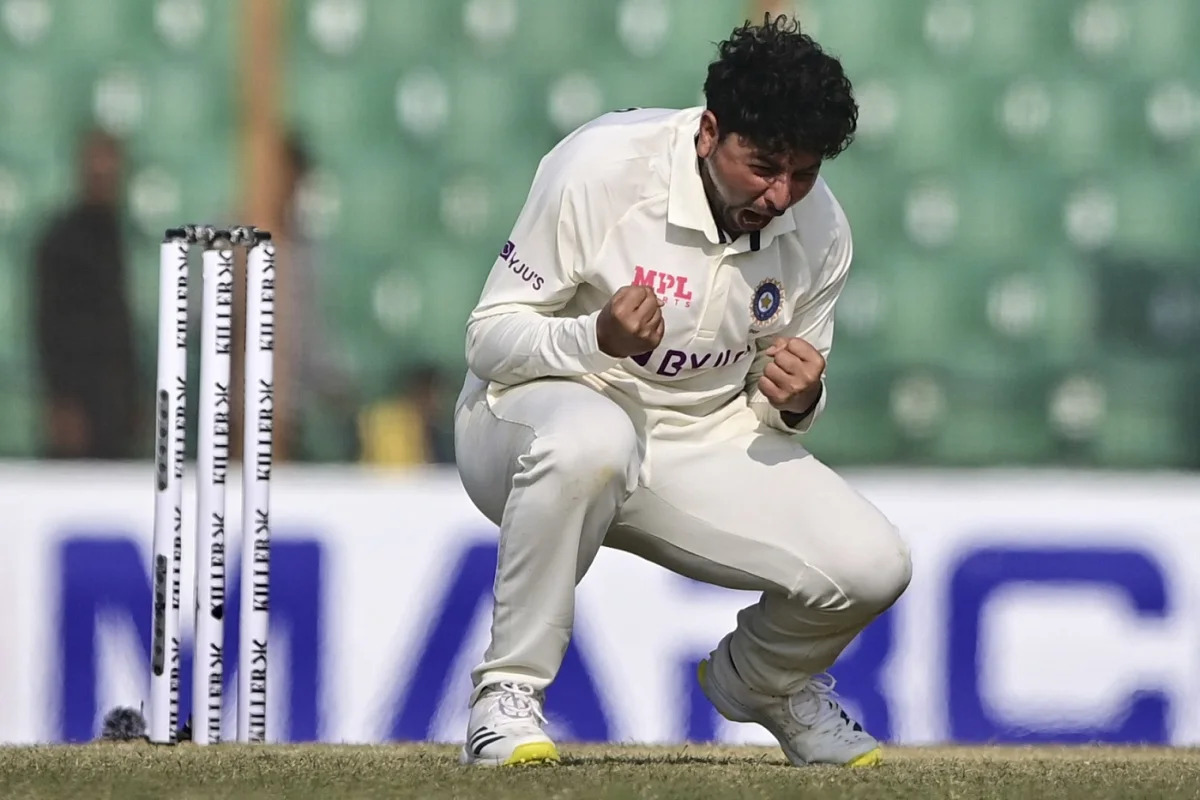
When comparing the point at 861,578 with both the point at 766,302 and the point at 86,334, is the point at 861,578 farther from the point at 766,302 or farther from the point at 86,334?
the point at 86,334

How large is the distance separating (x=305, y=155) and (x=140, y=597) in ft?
3.93

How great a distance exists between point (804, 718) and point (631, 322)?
0.75 metres

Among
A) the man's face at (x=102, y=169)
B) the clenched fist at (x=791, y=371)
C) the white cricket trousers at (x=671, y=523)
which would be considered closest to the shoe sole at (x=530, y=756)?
the white cricket trousers at (x=671, y=523)

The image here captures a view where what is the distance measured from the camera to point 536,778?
254 cm

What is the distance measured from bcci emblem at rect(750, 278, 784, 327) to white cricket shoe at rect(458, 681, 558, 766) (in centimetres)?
60

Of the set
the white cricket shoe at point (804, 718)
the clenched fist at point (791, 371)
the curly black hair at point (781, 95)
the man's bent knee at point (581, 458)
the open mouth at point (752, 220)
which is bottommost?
the white cricket shoe at point (804, 718)

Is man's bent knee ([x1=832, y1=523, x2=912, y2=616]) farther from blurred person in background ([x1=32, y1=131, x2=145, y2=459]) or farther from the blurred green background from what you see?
blurred person in background ([x1=32, y1=131, x2=145, y2=459])

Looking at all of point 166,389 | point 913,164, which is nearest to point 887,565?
point 166,389

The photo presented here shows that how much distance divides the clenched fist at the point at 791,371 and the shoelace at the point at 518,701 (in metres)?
0.50

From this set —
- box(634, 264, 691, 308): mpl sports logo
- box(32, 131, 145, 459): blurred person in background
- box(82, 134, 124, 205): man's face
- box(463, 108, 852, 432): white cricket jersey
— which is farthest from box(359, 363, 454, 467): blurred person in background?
box(634, 264, 691, 308): mpl sports logo

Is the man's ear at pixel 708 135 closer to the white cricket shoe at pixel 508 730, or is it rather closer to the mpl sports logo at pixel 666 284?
the mpl sports logo at pixel 666 284

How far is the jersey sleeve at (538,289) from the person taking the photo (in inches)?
113

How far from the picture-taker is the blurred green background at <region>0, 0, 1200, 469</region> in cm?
500

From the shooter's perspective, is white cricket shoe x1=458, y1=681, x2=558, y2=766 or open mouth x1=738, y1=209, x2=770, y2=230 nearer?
white cricket shoe x1=458, y1=681, x2=558, y2=766
